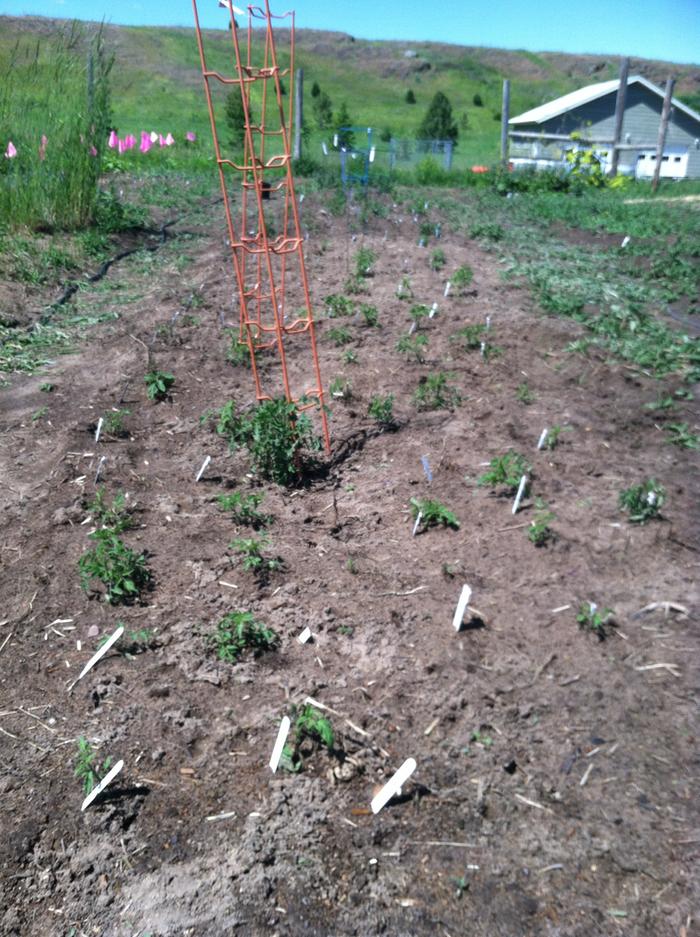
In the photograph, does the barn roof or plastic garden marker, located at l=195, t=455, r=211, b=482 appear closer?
plastic garden marker, located at l=195, t=455, r=211, b=482

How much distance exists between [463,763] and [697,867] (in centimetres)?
62

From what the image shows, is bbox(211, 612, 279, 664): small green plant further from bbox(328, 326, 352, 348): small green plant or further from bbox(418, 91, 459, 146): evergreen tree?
bbox(418, 91, 459, 146): evergreen tree

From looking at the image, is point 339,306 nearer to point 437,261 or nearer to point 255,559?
point 437,261

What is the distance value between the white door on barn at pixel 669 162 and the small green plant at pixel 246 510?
24182 millimetres

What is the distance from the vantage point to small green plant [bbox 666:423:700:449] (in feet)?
12.6

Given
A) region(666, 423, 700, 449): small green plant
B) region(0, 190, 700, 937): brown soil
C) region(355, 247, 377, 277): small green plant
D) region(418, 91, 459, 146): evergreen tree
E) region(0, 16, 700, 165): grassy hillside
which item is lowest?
region(0, 190, 700, 937): brown soil

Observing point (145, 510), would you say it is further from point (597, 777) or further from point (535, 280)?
point (535, 280)

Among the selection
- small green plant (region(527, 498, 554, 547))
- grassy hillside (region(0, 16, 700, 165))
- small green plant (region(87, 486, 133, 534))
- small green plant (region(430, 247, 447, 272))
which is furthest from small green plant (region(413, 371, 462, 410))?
grassy hillside (region(0, 16, 700, 165))

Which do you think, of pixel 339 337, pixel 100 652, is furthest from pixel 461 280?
pixel 100 652

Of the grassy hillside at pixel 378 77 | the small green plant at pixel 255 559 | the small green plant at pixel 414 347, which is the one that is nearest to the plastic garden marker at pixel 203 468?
the small green plant at pixel 255 559

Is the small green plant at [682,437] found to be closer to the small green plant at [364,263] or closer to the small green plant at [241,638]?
the small green plant at [241,638]

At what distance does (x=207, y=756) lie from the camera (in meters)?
2.23

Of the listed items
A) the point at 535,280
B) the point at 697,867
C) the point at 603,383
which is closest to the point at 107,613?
the point at 697,867

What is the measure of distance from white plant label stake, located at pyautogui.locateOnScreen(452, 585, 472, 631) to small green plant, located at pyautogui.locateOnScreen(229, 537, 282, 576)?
732mm
